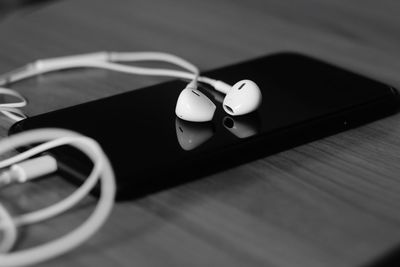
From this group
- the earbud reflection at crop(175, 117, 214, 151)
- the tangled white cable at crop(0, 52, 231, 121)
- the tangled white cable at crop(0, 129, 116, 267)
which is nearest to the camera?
the tangled white cable at crop(0, 129, 116, 267)

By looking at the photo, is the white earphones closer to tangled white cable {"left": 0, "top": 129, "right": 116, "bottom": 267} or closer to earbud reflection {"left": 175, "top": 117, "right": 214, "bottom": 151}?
earbud reflection {"left": 175, "top": 117, "right": 214, "bottom": 151}

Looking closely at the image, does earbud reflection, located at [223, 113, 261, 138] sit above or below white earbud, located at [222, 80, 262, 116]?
below

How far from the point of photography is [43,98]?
2.27ft

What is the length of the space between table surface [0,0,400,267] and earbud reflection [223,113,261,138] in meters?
0.03

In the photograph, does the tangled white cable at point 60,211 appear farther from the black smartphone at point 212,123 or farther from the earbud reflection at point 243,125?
the earbud reflection at point 243,125

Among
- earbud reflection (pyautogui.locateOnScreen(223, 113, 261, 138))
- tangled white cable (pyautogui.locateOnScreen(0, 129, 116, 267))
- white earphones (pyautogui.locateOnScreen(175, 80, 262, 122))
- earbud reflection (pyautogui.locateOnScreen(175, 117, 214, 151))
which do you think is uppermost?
white earphones (pyautogui.locateOnScreen(175, 80, 262, 122))

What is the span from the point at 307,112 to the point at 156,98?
0.48ft

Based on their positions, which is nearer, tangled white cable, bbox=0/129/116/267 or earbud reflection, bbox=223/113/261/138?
tangled white cable, bbox=0/129/116/267

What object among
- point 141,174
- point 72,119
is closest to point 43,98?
point 72,119

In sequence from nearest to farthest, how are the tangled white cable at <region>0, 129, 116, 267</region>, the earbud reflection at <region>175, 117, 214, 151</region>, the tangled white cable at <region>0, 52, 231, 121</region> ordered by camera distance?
the tangled white cable at <region>0, 129, 116, 267</region> < the earbud reflection at <region>175, 117, 214, 151</region> < the tangled white cable at <region>0, 52, 231, 121</region>

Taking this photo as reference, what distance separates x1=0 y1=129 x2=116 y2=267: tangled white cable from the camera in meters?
0.42

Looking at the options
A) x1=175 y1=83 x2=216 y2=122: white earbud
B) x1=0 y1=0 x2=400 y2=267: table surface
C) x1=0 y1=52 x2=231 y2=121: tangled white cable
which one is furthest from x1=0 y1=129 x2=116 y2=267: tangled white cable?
x1=0 y1=52 x2=231 y2=121: tangled white cable

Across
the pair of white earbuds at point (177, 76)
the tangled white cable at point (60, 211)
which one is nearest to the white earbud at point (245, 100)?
the pair of white earbuds at point (177, 76)

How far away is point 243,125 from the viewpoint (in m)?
0.57
